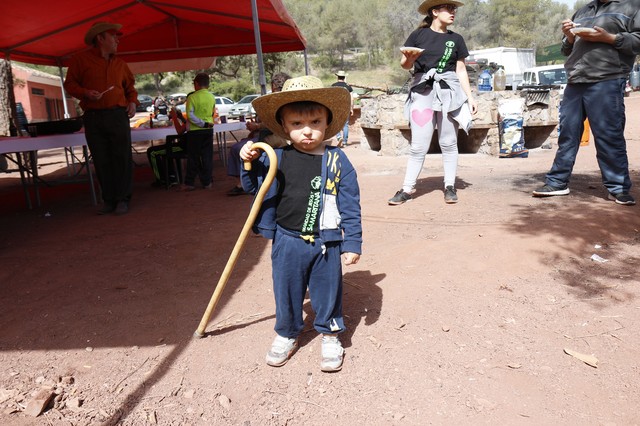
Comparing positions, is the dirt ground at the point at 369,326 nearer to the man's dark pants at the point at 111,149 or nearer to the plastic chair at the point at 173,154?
the man's dark pants at the point at 111,149

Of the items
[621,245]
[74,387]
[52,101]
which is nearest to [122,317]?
[74,387]

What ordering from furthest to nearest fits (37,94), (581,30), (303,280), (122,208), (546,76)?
(37,94) < (546,76) < (122,208) < (581,30) < (303,280)

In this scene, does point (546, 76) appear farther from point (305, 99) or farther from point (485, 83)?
point (305, 99)

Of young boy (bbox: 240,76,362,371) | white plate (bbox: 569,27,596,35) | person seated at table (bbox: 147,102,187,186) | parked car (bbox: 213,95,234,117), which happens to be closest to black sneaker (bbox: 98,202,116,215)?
person seated at table (bbox: 147,102,187,186)

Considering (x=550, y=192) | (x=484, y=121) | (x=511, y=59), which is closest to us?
(x=550, y=192)

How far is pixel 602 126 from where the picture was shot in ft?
14.9

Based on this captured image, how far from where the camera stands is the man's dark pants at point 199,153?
7141mm

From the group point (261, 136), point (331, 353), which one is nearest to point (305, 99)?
point (331, 353)

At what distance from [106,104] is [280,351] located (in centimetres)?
402

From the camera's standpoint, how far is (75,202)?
21.7ft

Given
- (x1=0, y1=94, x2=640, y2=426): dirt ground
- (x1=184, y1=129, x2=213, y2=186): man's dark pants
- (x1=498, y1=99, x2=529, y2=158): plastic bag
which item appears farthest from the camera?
(x1=498, y1=99, x2=529, y2=158): plastic bag

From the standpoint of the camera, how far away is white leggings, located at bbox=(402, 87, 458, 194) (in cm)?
491

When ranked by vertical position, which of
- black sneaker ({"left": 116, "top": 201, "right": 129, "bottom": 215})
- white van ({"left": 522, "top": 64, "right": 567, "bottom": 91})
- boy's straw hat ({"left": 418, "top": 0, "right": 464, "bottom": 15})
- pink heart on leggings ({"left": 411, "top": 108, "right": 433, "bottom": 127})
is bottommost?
black sneaker ({"left": 116, "top": 201, "right": 129, "bottom": 215})

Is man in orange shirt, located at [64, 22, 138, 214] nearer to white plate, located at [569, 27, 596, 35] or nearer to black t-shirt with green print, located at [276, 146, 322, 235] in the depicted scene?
black t-shirt with green print, located at [276, 146, 322, 235]
